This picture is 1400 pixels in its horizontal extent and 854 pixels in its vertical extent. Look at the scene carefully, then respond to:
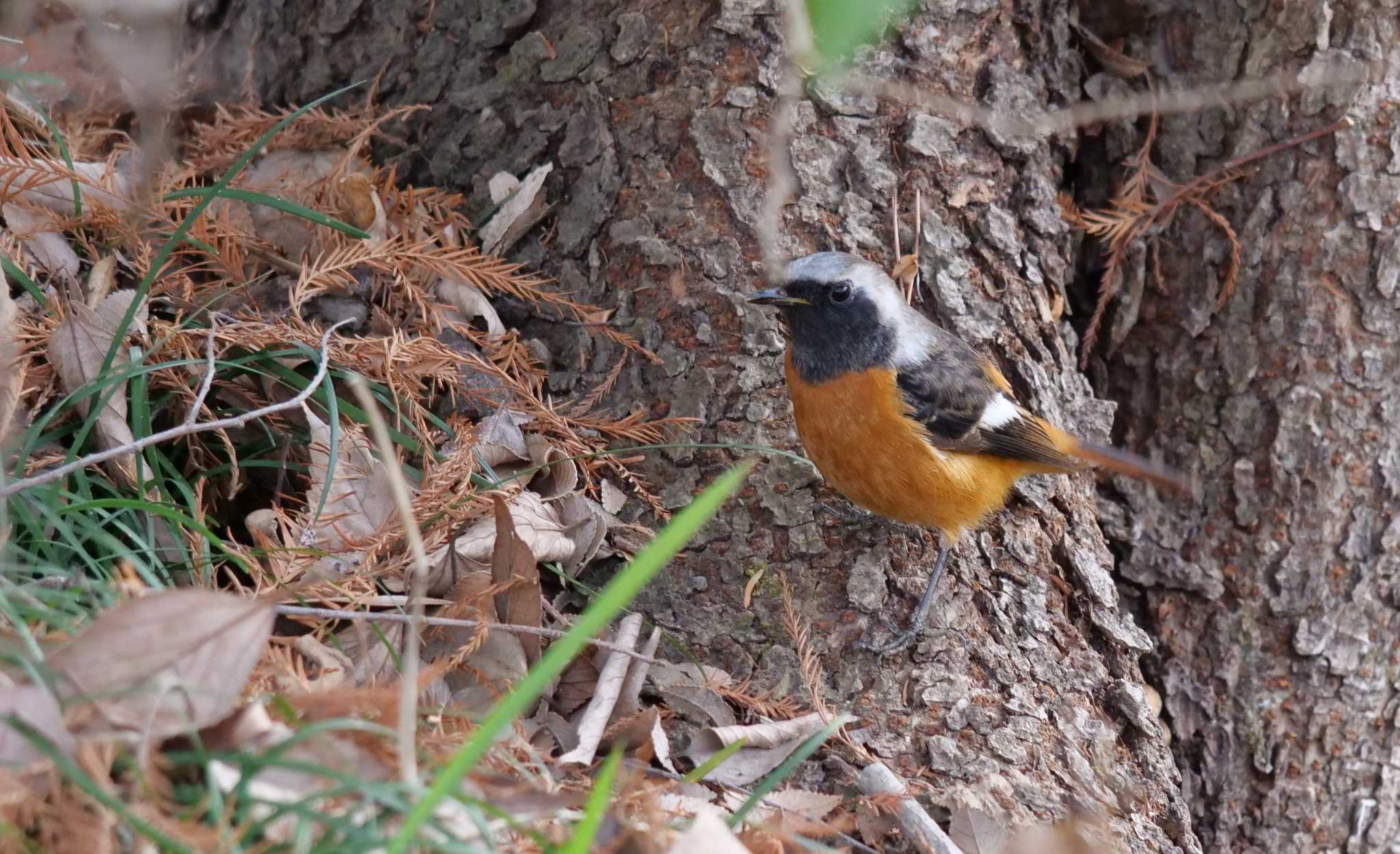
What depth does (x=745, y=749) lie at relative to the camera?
3.20 m

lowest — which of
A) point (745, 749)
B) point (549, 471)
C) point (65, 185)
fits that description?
point (745, 749)

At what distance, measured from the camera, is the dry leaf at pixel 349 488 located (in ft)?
10.8

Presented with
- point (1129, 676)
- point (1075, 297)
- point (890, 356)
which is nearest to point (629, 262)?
point (890, 356)

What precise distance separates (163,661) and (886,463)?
2633mm

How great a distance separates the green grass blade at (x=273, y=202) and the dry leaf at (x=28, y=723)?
185cm

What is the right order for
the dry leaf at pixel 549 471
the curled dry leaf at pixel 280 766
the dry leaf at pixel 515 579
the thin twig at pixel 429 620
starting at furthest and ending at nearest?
the dry leaf at pixel 549 471 < the dry leaf at pixel 515 579 < the thin twig at pixel 429 620 < the curled dry leaf at pixel 280 766

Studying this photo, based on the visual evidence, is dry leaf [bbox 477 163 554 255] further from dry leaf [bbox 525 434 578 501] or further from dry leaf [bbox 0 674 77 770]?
dry leaf [bbox 0 674 77 770]

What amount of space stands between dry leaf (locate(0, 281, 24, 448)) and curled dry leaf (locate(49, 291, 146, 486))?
12 centimetres

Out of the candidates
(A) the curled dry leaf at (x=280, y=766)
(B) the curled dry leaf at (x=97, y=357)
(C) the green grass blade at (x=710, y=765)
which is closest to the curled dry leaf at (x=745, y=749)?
(C) the green grass blade at (x=710, y=765)

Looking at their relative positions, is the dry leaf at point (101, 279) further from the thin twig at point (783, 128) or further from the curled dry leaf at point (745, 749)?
the curled dry leaf at point (745, 749)

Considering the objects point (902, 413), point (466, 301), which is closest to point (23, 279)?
point (466, 301)

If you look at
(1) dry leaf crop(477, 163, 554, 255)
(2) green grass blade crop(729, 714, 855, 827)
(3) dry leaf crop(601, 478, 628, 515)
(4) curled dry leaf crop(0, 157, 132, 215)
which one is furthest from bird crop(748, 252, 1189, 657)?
(4) curled dry leaf crop(0, 157, 132, 215)

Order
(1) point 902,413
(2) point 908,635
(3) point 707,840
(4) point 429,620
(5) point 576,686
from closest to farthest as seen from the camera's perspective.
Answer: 1. (3) point 707,840
2. (4) point 429,620
3. (5) point 576,686
4. (2) point 908,635
5. (1) point 902,413

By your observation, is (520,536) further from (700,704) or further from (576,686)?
(700,704)
